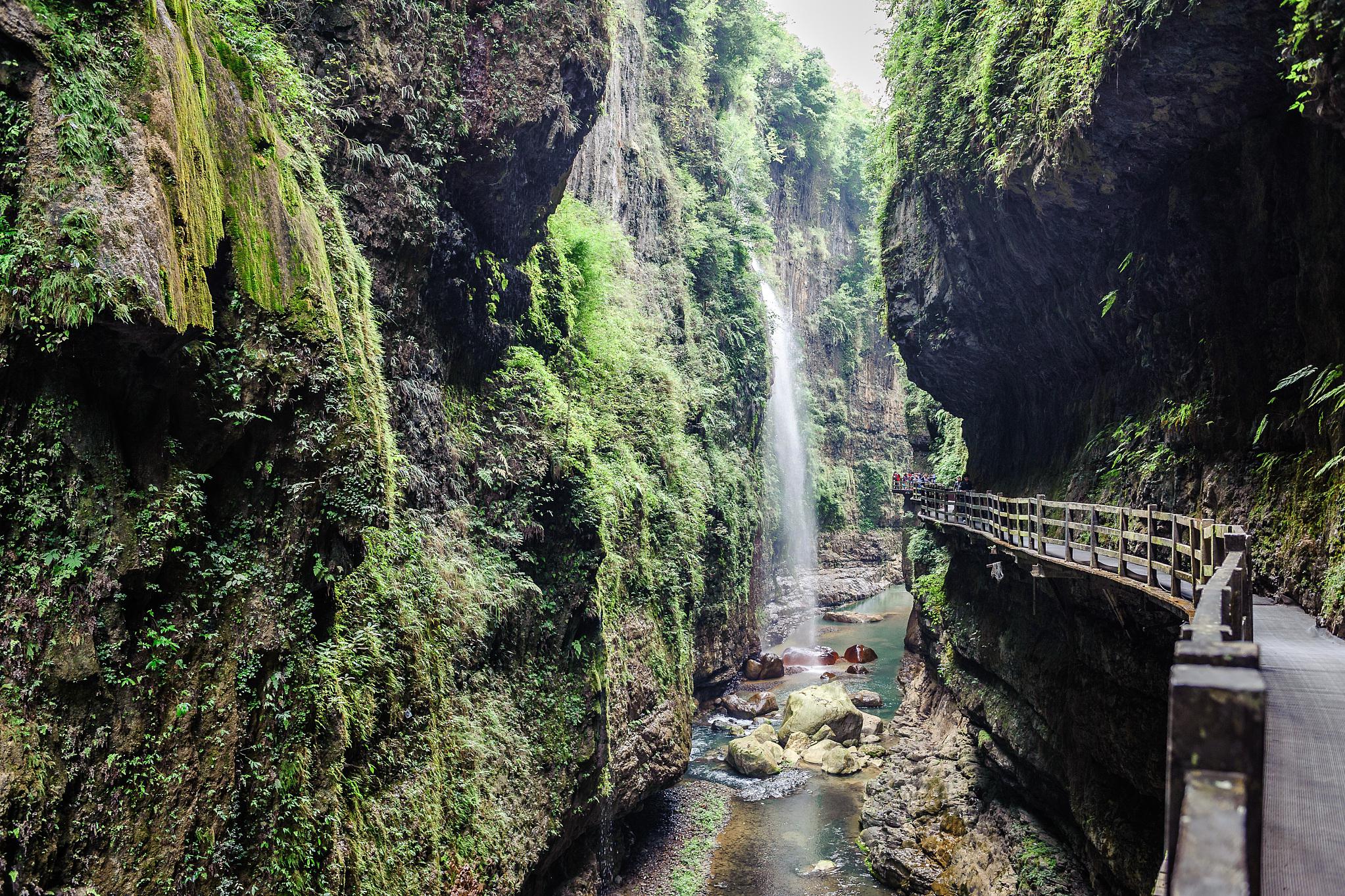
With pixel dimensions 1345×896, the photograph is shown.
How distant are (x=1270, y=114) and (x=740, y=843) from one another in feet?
55.9

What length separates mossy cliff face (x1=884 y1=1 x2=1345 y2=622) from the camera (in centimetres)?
845

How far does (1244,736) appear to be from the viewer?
2.05 m

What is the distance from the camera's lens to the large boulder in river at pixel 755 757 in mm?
21047

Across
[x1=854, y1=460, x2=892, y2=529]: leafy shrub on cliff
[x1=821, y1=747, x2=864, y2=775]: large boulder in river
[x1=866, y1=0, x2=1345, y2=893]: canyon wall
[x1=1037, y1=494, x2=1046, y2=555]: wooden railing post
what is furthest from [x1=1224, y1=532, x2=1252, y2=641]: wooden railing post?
[x1=854, y1=460, x2=892, y2=529]: leafy shrub on cliff

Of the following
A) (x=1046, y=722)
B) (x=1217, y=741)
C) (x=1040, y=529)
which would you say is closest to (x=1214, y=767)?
(x=1217, y=741)

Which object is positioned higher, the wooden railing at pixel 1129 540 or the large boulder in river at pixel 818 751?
the wooden railing at pixel 1129 540

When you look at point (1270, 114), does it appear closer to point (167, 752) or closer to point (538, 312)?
point (538, 312)

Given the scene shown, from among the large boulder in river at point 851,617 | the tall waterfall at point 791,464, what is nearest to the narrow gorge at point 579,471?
the large boulder in river at point 851,617

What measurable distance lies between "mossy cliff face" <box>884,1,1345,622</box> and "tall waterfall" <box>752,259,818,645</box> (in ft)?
76.1

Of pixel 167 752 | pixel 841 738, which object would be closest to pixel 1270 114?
pixel 167 752

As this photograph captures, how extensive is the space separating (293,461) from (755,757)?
1768 cm

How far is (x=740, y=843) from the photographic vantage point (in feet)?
58.3

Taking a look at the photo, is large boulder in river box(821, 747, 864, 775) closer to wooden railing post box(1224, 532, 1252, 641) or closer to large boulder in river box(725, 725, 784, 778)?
large boulder in river box(725, 725, 784, 778)

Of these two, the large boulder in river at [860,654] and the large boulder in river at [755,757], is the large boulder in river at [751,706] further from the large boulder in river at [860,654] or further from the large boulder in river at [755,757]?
the large boulder in river at [860,654]
